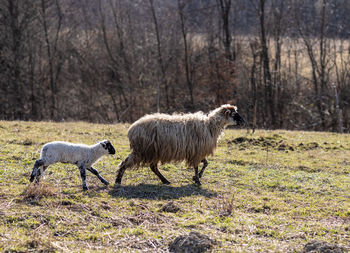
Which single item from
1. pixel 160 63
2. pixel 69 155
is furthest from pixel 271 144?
pixel 160 63

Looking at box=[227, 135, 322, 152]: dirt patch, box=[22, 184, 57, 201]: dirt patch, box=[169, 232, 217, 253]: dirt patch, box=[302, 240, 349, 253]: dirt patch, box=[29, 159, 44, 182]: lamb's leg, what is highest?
box=[29, 159, 44, 182]: lamb's leg

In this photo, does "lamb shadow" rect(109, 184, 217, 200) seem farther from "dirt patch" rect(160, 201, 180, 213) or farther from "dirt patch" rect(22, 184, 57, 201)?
"dirt patch" rect(22, 184, 57, 201)

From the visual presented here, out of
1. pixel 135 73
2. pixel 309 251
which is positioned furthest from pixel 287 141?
pixel 135 73

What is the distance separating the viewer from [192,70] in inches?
1363

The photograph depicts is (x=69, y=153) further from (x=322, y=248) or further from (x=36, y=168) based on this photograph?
(x=322, y=248)

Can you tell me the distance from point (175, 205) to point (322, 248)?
300cm

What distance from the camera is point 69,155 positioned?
880 centimetres

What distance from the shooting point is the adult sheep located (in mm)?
9906

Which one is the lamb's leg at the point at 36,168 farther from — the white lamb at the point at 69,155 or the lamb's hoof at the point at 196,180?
the lamb's hoof at the point at 196,180

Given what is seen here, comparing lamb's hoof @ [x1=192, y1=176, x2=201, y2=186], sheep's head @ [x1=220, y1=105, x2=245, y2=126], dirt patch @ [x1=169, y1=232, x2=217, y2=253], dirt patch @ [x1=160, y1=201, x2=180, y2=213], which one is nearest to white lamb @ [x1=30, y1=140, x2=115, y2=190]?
Result: dirt patch @ [x1=160, y1=201, x2=180, y2=213]

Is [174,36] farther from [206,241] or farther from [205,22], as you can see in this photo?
[206,241]

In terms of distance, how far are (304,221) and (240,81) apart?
27.1 m

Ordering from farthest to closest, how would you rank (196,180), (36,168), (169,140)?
1. (196,180)
2. (169,140)
3. (36,168)

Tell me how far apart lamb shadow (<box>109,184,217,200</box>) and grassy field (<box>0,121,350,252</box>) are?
2 cm
